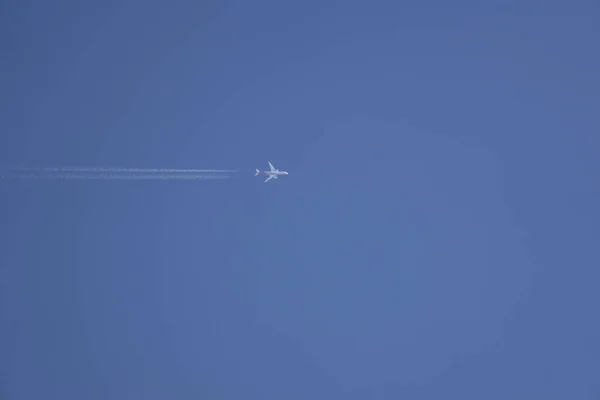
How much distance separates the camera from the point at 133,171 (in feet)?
77.3

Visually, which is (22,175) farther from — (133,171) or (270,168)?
(270,168)

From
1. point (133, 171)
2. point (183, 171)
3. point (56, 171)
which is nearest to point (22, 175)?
point (56, 171)

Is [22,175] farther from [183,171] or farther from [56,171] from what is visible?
[183,171]

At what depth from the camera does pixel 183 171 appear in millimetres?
23609

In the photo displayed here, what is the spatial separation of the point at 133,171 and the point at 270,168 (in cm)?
422

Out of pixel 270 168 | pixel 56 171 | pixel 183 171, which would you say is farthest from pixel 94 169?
pixel 270 168

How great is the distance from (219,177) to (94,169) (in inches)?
151

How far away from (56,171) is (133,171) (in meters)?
2.30

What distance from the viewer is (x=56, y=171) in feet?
76.3

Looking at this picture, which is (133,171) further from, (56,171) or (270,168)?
(270,168)

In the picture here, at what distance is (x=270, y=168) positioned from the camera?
23.6 meters

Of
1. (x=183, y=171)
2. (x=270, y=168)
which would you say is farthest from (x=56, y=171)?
(x=270, y=168)

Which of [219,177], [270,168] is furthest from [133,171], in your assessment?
[270,168]

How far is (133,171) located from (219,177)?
104 inches
